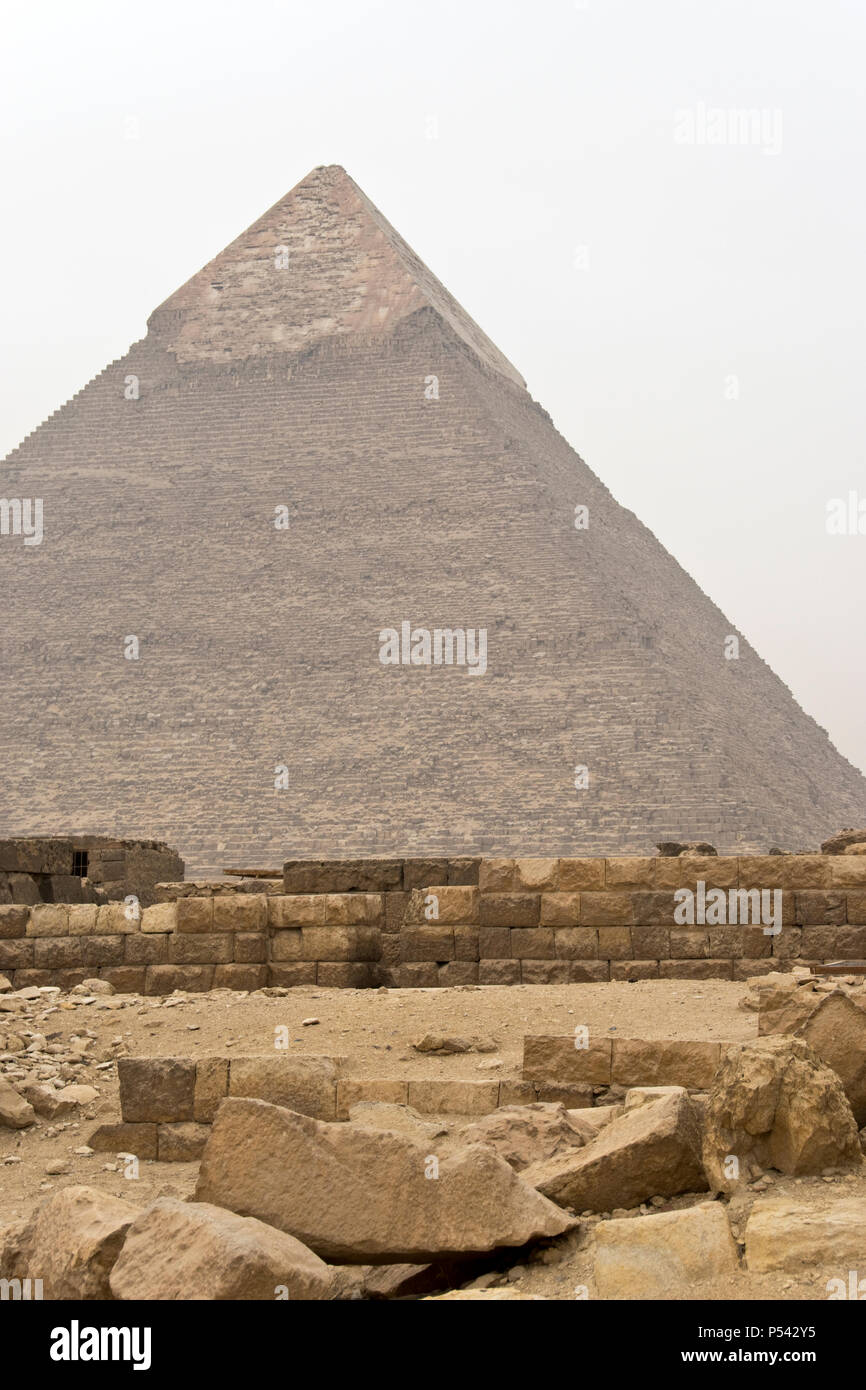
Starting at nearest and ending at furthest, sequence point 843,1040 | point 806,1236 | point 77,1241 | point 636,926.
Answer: point 806,1236, point 77,1241, point 843,1040, point 636,926

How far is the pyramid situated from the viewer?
60281 mm

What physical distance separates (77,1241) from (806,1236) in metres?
1.49

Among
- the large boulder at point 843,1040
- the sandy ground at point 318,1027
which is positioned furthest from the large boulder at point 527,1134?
the sandy ground at point 318,1027

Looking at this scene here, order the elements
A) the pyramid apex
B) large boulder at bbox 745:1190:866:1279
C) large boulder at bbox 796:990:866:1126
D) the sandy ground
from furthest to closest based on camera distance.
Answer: the pyramid apex, the sandy ground, large boulder at bbox 796:990:866:1126, large boulder at bbox 745:1190:866:1279

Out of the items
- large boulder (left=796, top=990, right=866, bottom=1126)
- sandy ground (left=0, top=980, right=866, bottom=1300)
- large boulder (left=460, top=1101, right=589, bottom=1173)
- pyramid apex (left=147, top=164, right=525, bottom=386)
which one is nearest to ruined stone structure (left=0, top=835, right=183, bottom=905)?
sandy ground (left=0, top=980, right=866, bottom=1300)

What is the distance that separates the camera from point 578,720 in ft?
210

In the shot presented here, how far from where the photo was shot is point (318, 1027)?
25.2ft

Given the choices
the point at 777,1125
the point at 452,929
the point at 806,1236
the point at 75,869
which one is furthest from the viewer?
the point at 75,869

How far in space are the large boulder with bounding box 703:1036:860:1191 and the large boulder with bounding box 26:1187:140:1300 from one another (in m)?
1.30

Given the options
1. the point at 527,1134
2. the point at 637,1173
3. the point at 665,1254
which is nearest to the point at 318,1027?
the point at 527,1134

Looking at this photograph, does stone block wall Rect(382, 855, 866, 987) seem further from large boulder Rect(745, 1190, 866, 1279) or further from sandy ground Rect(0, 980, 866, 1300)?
large boulder Rect(745, 1190, 866, 1279)

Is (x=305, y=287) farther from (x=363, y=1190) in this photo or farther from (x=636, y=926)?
(x=363, y=1190)

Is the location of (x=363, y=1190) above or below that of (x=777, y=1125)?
below
